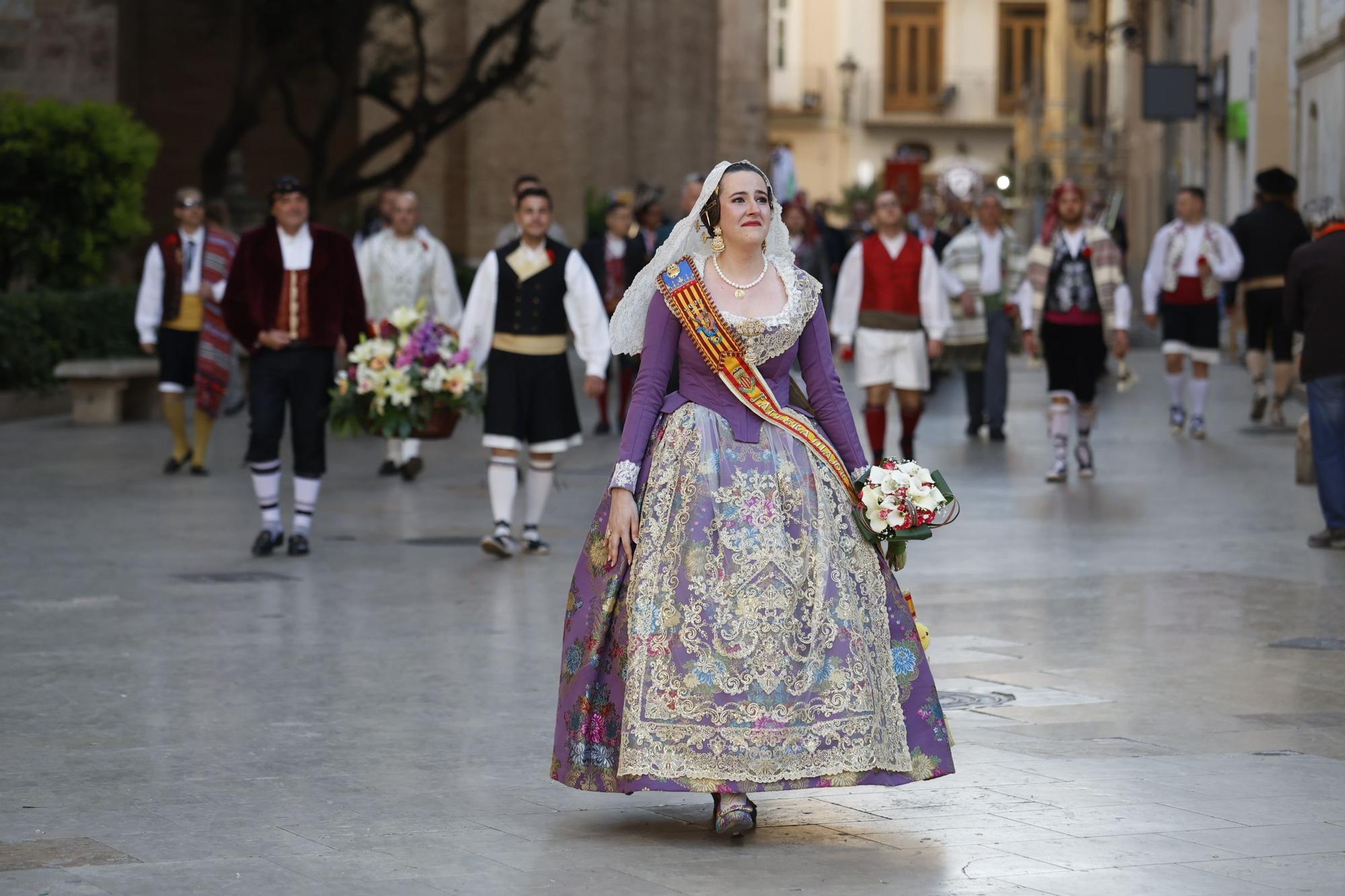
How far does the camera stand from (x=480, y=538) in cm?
1298

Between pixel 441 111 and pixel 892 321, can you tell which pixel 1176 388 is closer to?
pixel 892 321

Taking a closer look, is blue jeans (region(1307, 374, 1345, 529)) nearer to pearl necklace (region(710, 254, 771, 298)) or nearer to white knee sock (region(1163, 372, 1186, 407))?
pearl necklace (region(710, 254, 771, 298))

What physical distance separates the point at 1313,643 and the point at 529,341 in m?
4.63

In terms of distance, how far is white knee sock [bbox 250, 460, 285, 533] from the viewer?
1224 cm

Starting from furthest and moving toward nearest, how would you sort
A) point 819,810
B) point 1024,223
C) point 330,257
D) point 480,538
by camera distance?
point 1024,223
point 480,538
point 330,257
point 819,810

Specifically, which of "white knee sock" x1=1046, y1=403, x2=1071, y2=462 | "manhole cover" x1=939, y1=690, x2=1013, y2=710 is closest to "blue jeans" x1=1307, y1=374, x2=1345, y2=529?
"white knee sock" x1=1046, y1=403, x2=1071, y2=462

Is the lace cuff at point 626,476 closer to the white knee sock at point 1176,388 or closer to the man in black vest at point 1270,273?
the man in black vest at point 1270,273

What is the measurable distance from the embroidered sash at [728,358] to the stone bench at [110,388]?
1436cm

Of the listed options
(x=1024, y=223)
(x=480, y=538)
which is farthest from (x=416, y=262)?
(x=1024, y=223)

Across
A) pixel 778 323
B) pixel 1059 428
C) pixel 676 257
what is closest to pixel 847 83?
pixel 1059 428

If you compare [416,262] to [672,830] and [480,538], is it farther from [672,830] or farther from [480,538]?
[672,830]

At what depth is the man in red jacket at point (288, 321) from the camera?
1197cm

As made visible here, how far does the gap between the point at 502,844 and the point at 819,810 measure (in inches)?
38.9

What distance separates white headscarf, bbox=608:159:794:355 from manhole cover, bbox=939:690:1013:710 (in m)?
1.98
